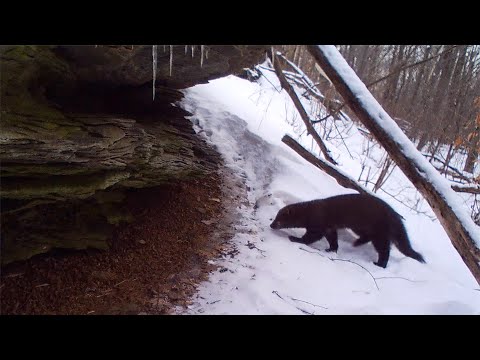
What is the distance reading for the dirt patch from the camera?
7.56ft

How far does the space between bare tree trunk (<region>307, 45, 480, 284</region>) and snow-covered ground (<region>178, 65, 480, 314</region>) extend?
2.61ft

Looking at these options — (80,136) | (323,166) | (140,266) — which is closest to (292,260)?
(140,266)

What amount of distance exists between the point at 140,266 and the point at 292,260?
1.49 metres

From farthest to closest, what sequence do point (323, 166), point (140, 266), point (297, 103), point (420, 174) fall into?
point (297, 103)
point (323, 166)
point (140, 266)
point (420, 174)

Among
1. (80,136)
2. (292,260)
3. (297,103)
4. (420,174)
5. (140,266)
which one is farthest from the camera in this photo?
(297,103)

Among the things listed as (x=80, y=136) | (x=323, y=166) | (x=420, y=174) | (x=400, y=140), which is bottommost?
(x=323, y=166)

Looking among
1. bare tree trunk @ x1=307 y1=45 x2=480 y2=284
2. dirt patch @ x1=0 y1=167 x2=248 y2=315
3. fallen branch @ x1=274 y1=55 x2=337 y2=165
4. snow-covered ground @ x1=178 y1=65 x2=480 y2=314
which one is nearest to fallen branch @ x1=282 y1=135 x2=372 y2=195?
snow-covered ground @ x1=178 y1=65 x2=480 y2=314

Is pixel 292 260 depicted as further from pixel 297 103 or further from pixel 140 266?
pixel 297 103

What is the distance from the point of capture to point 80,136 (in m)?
2.61

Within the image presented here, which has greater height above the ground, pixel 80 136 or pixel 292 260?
pixel 80 136

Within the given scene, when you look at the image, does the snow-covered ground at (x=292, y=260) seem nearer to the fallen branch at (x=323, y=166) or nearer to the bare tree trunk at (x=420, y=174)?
the fallen branch at (x=323, y=166)

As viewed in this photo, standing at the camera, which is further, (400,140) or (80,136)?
(80,136)

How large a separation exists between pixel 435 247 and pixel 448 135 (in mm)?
3819
